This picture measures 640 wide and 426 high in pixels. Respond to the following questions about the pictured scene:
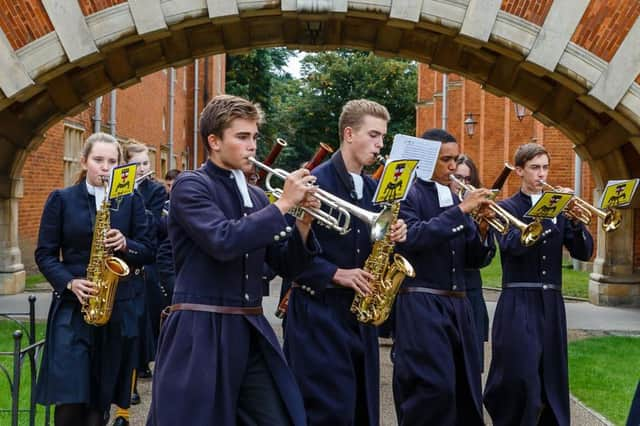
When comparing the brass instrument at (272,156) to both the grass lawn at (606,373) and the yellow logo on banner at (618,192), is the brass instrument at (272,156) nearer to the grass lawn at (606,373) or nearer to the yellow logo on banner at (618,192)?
the yellow logo on banner at (618,192)

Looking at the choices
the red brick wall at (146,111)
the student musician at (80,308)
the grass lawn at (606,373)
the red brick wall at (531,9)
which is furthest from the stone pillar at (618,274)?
the red brick wall at (146,111)

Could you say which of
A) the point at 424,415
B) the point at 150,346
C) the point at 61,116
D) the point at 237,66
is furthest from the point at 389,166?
the point at 237,66

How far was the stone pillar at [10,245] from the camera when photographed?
1561 cm

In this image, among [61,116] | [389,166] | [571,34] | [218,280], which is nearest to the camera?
[218,280]

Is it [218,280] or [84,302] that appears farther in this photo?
[84,302]

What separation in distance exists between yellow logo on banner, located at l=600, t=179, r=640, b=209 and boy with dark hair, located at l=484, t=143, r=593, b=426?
417mm

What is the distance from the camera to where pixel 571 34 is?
1203 cm

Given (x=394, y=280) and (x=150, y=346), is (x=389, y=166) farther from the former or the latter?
(x=150, y=346)

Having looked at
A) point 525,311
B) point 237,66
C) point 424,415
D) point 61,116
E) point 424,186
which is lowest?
point 424,415

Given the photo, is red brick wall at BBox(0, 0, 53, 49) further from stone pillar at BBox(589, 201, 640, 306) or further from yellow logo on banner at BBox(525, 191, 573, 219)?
stone pillar at BBox(589, 201, 640, 306)

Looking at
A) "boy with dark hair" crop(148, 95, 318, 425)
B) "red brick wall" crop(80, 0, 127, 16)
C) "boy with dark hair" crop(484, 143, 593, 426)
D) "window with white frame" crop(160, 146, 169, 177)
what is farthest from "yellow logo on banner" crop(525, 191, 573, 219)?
"window with white frame" crop(160, 146, 169, 177)

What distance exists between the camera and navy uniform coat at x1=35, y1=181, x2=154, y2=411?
18.7 ft

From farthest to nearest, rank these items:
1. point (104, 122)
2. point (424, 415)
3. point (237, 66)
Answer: point (237, 66) → point (104, 122) → point (424, 415)

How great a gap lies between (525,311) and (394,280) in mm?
1374
